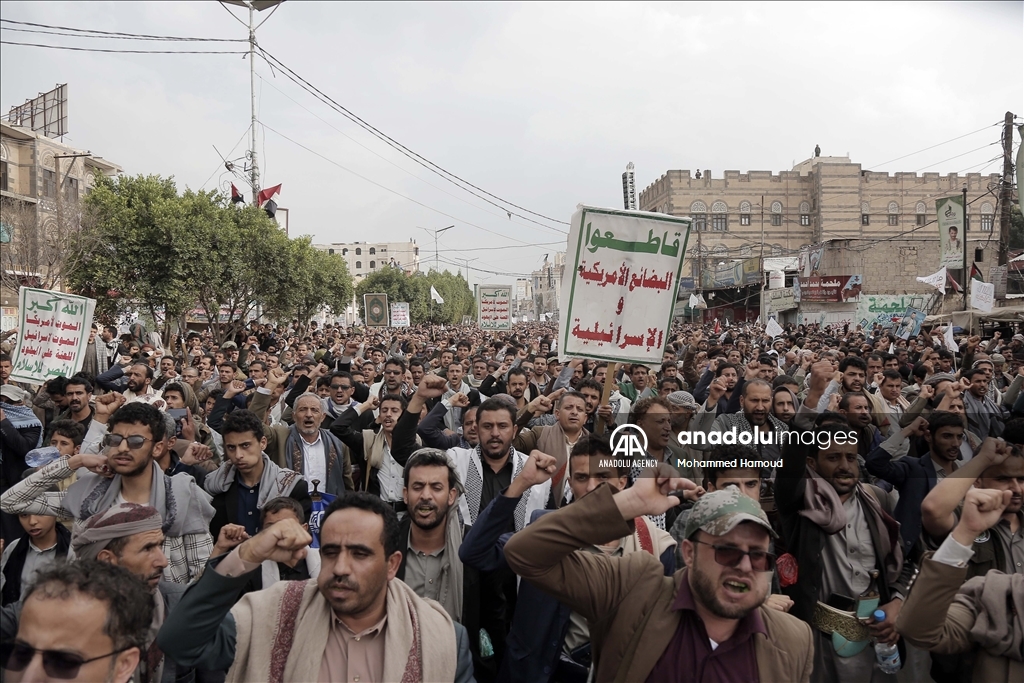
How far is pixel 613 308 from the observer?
498 cm

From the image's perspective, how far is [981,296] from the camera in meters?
14.7

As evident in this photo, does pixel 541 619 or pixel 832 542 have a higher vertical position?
pixel 832 542

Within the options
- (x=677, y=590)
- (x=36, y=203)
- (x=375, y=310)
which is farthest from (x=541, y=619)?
(x=36, y=203)

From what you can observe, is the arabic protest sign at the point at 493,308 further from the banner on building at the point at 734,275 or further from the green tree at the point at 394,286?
the green tree at the point at 394,286

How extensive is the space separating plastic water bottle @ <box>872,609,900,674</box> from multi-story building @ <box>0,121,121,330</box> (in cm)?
1964

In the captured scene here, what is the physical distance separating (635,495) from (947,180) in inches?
2862

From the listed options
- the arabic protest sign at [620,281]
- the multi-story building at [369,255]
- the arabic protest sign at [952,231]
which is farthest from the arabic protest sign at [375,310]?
the multi-story building at [369,255]

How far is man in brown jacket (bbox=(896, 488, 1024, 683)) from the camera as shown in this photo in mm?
2369

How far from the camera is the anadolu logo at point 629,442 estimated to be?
166 inches

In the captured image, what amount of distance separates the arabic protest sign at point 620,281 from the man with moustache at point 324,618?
2.69m

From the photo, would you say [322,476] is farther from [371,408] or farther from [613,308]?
[613,308]

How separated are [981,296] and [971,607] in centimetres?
1410

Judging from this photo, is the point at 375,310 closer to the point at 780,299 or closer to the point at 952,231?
the point at 952,231

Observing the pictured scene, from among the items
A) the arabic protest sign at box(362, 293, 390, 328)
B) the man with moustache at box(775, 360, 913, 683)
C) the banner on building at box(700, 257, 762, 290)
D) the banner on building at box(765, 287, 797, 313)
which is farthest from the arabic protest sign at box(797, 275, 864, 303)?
the man with moustache at box(775, 360, 913, 683)
